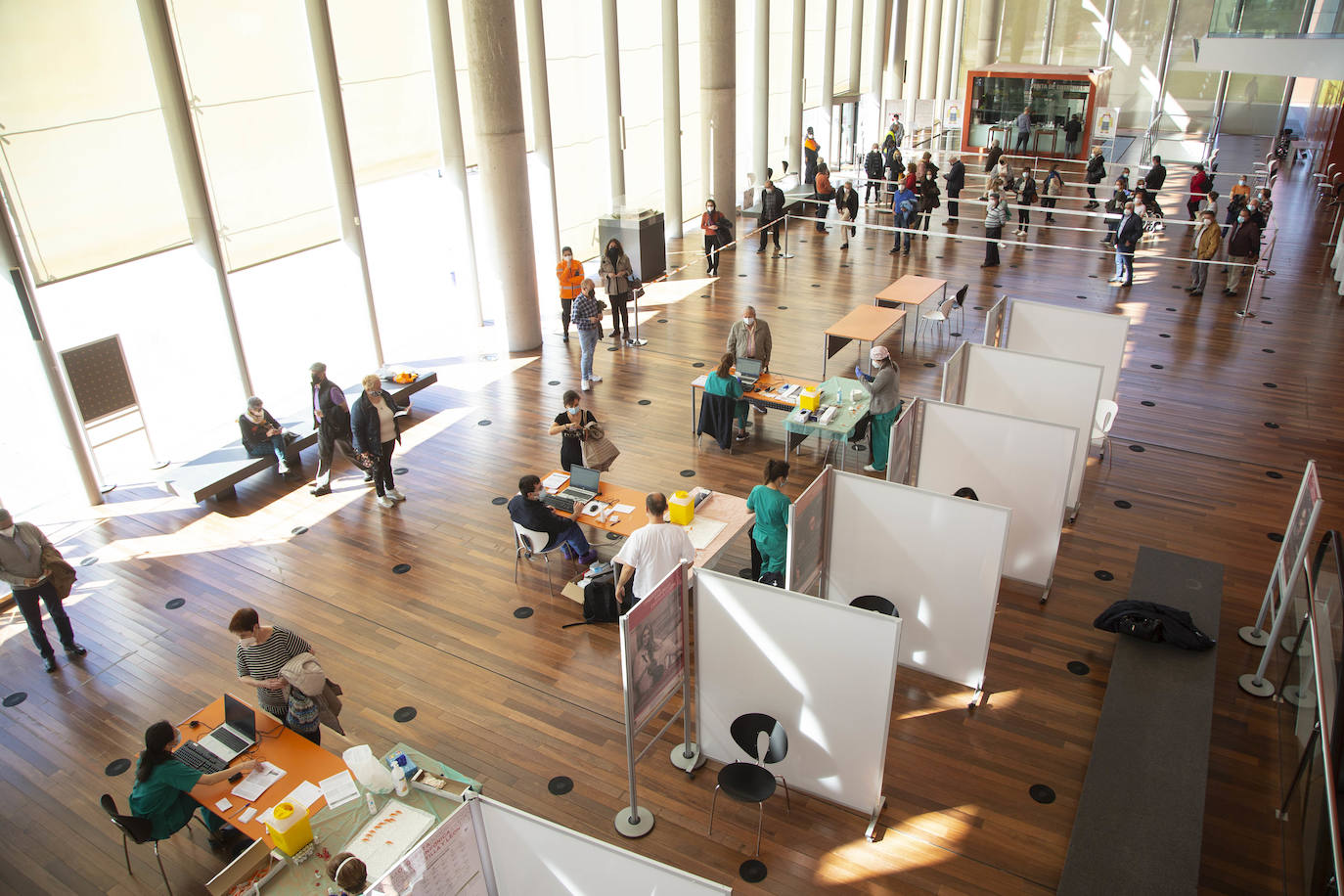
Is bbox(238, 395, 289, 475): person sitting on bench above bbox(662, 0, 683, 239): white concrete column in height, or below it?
below

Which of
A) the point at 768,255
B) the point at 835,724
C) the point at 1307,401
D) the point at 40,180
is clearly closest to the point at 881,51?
the point at 768,255

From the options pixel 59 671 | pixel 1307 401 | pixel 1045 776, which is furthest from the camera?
pixel 1307 401

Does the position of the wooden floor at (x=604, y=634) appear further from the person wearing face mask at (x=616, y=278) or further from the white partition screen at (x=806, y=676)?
the person wearing face mask at (x=616, y=278)

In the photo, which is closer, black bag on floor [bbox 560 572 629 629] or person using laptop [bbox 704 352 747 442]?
black bag on floor [bbox 560 572 629 629]

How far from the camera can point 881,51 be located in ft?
86.8

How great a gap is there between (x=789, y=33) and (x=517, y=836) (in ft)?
68.4

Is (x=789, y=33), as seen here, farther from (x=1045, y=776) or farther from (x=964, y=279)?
(x=1045, y=776)

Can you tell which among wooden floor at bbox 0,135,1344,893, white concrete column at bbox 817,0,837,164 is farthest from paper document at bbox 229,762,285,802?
white concrete column at bbox 817,0,837,164

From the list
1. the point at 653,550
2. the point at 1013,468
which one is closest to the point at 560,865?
the point at 653,550

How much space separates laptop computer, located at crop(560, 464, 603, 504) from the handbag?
433mm

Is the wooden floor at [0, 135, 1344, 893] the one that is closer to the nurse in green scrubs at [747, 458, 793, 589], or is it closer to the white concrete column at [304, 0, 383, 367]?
the nurse in green scrubs at [747, 458, 793, 589]

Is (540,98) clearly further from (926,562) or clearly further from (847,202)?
(926,562)

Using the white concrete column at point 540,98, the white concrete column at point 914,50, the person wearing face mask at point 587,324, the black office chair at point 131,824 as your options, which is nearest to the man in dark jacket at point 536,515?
the black office chair at point 131,824

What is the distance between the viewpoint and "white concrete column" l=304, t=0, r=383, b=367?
10.1 meters
